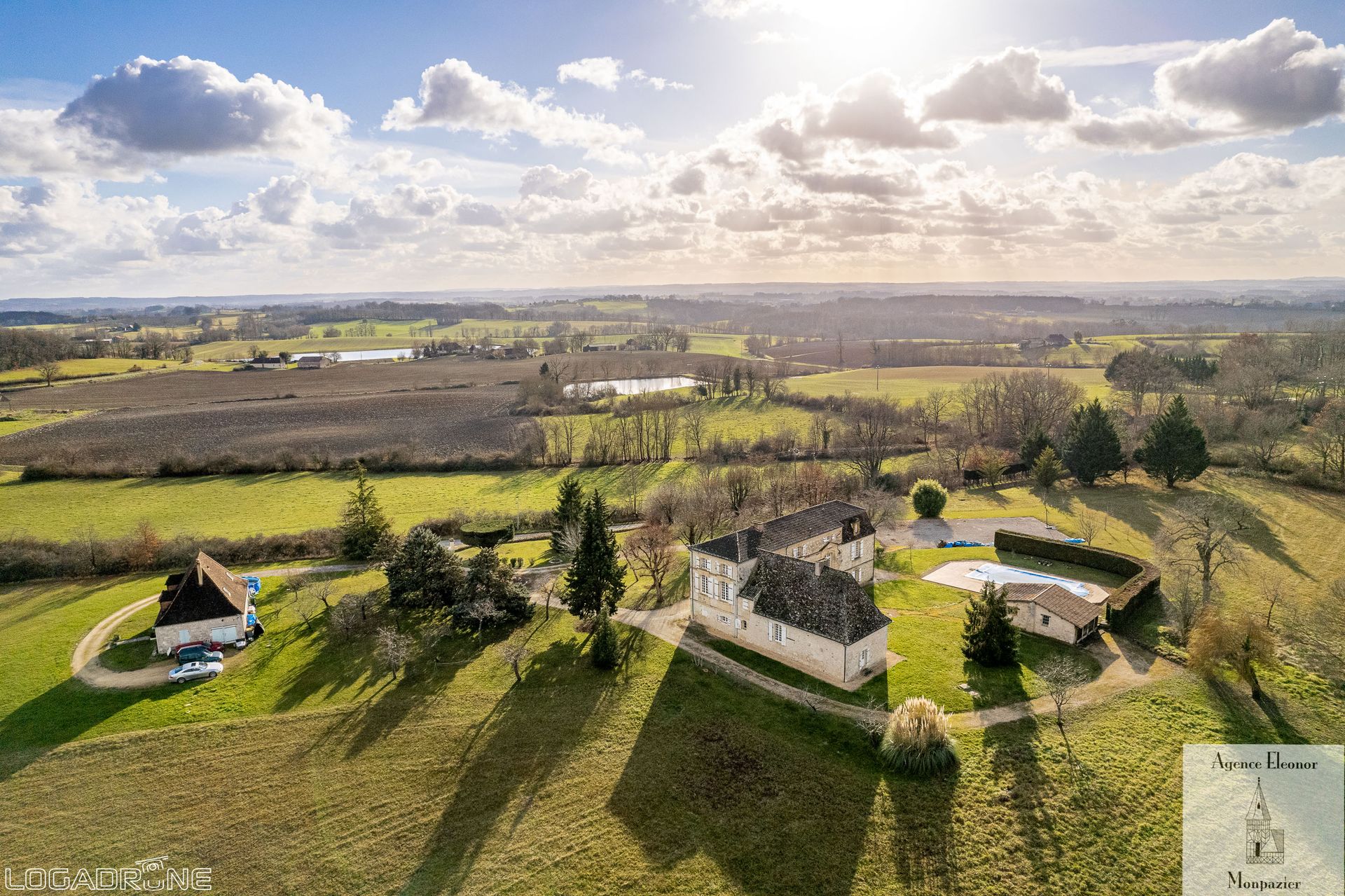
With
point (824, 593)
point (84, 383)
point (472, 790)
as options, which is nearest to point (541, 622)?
point (472, 790)

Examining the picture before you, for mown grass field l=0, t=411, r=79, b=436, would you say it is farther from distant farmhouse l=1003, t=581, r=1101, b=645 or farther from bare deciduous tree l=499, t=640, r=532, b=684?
distant farmhouse l=1003, t=581, r=1101, b=645

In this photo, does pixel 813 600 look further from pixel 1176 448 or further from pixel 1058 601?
pixel 1176 448

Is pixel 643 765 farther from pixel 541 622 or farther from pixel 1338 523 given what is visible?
pixel 1338 523

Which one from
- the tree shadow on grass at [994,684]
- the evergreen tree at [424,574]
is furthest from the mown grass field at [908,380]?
the evergreen tree at [424,574]

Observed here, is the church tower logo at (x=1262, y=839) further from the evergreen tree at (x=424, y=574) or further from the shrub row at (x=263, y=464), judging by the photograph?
the shrub row at (x=263, y=464)

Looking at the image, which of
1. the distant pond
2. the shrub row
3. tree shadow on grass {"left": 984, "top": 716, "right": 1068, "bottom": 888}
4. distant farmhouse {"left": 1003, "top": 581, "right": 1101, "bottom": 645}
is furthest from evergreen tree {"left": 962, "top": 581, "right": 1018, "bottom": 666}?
the distant pond
